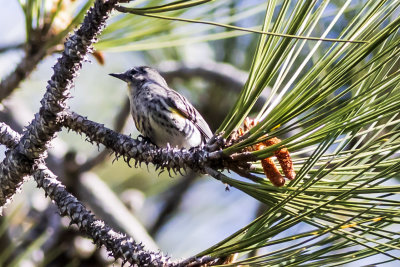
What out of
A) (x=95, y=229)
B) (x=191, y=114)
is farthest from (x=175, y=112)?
(x=95, y=229)

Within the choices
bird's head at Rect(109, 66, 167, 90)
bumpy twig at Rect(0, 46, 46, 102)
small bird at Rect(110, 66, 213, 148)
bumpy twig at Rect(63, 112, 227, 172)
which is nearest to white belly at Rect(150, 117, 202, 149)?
small bird at Rect(110, 66, 213, 148)

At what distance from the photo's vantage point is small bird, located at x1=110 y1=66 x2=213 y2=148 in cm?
247

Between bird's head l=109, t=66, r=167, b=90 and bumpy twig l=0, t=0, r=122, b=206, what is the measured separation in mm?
1390

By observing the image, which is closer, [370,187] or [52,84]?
[370,187]

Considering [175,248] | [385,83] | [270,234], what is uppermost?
[175,248]

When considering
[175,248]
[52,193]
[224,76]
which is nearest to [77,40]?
[52,193]

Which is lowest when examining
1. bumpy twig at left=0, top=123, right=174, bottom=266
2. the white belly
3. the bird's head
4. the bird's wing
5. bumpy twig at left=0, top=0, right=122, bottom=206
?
bumpy twig at left=0, top=123, right=174, bottom=266

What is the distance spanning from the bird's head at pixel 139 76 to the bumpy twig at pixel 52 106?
4.56 feet

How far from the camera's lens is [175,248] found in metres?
3.53

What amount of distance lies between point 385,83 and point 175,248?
2.54 m

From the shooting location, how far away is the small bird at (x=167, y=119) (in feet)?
8.12

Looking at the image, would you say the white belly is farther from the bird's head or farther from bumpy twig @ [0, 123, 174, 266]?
bumpy twig @ [0, 123, 174, 266]

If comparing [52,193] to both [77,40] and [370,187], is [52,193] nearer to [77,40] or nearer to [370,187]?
[77,40]

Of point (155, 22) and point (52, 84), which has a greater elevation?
point (155, 22)
